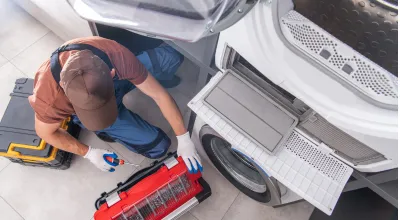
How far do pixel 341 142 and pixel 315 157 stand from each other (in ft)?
0.34

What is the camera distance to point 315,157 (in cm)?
111

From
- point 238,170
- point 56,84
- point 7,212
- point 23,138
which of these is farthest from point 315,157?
point 7,212

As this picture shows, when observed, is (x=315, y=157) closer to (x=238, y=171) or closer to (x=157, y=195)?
(x=238, y=171)

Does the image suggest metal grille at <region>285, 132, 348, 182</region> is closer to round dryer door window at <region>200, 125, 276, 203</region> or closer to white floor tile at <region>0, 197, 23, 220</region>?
round dryer door window at <region>200, 125, 276, 203</region>

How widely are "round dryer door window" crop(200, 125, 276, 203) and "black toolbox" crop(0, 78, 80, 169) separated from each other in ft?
2.31

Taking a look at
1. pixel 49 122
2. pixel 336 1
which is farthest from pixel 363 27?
pixel 49 122

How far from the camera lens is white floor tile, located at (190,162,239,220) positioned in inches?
64.6

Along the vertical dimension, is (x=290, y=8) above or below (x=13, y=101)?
above

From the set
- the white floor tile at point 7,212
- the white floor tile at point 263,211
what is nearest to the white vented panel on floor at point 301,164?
the white floor tile at point 263,211

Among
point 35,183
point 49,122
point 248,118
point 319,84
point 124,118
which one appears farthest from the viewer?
point 35,183

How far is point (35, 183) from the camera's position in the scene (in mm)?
1670

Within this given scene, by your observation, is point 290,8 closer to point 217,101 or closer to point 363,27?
point 363,27

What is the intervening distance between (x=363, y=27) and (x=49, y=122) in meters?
1.07

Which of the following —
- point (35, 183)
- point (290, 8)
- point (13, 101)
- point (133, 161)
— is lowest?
point (35, 183)
